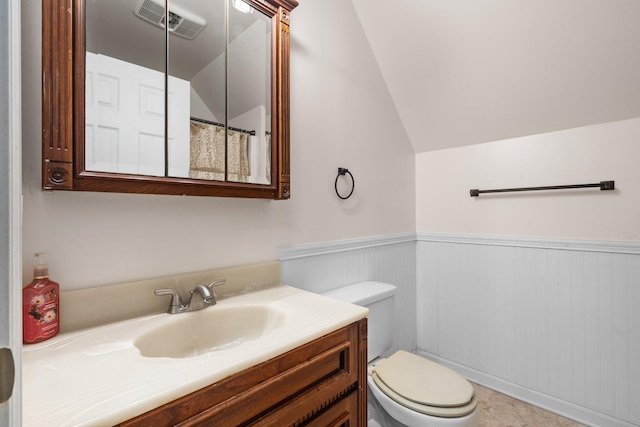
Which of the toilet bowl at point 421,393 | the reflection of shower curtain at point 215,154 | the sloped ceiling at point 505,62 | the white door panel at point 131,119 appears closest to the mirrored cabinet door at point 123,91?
the white door panel at point 131,119

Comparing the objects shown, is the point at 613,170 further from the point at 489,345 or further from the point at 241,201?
the point at 241,201

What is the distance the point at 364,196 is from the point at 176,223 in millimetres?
1087

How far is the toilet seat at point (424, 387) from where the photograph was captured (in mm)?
1113

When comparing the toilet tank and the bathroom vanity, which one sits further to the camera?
the toilet tank

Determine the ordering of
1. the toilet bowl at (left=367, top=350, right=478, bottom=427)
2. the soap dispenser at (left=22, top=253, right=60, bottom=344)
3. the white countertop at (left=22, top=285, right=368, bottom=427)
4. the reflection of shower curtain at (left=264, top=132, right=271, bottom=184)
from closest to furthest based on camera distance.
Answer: the white countertop at (left=22, top=285, right=368, bottom=427) < the soap dispenser at (left=22, top=253, right=60, bottom=344) < the toilet bowl at (left=367, top=350, right=478, bottom=427) < the reflection of shower curtain at (left=264, top=132, right=271, bottom=184)

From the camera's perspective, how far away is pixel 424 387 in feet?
3.99

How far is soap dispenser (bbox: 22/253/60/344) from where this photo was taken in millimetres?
732

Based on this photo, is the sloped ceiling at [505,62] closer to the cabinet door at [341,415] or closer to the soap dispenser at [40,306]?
the cabinet door at [341,415]

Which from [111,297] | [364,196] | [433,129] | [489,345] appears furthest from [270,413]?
[433,129]

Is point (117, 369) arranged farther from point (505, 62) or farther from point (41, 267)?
point (505, 62)

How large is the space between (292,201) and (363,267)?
65 centimetres

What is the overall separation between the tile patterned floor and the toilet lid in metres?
0.60

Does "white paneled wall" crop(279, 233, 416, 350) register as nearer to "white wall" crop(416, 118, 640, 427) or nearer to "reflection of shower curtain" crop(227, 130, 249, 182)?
"white wall" crop(416, 118, 640, 427)

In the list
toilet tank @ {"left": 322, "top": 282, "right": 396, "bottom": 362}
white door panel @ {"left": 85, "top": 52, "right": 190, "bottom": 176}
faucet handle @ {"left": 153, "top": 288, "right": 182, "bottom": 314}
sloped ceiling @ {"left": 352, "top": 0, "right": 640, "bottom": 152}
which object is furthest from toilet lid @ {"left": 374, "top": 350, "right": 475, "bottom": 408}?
sloped ceiling @ {"left": 352, "top": 0, "right": 640, "bottom": 152}
